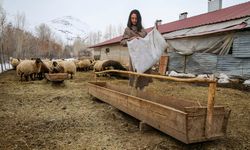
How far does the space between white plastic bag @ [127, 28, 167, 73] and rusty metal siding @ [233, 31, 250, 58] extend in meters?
6.90

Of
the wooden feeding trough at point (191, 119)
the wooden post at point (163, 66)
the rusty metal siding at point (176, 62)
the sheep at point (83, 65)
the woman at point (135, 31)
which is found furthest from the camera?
the sheep at point (83, 65)

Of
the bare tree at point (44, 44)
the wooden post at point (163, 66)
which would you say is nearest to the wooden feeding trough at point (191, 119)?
the wooden post at point (163, 66)

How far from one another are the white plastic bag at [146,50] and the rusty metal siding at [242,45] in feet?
22.6

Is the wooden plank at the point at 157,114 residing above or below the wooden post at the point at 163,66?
below

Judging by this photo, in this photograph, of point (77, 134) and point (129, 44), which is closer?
point (77, 134)

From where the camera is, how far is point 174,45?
552 inches

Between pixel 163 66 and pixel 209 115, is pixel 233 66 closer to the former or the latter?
pixel 163 66

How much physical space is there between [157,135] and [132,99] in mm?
792

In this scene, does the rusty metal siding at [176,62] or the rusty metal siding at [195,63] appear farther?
the rusty metal siding at [176,62]

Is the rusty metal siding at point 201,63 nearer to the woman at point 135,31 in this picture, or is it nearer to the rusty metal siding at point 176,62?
the rusty metal siding at point 176,62

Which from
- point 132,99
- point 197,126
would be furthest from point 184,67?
point 197,126

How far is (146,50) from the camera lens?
4.61 metres

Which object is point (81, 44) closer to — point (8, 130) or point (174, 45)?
point (174, 45)

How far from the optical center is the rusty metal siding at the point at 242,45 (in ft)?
32.3
